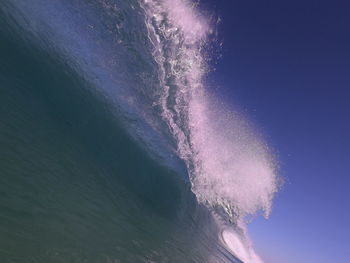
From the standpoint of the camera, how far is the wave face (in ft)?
21.6

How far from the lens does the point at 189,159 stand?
18625 mm

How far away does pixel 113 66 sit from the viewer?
14297 mm

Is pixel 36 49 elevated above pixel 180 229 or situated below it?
above

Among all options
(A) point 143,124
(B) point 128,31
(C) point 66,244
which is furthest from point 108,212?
(B) point 128,31

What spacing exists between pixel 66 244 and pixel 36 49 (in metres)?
9.11

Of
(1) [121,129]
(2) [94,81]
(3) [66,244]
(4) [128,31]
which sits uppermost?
(4) [128,31]

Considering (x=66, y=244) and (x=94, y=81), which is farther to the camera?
(x=94, y=81)

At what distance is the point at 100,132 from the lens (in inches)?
500

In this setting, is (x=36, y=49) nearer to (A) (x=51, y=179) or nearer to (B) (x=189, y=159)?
(A) (x=51, y=179)

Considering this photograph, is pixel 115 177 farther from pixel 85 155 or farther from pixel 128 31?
pixel 128 31

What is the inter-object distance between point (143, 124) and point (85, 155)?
4.53 meters

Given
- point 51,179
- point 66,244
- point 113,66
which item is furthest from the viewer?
point 113,66

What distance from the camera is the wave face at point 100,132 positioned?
657cm

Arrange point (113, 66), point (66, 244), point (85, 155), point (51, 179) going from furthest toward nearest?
point (113, 66), point (85, 155), point (51, 179), point (66, 244)
